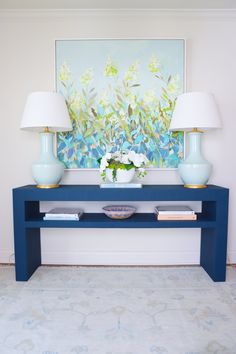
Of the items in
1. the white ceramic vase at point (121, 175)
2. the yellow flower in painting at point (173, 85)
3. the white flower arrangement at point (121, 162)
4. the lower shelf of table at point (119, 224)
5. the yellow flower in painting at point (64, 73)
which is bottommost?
the lower shelf of table at point (119, 224)

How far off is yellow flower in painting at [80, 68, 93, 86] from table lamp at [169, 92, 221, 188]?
31.8 inches

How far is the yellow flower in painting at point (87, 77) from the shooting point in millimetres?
2137

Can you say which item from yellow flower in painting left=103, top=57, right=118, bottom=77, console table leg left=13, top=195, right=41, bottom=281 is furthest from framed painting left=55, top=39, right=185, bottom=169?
console table leg left=13, top=195, right=41, bottom=281

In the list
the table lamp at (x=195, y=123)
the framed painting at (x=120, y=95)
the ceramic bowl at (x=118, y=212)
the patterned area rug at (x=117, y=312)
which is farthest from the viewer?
the framed painting at (x=120, y=95)

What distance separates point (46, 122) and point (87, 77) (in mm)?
A: 619

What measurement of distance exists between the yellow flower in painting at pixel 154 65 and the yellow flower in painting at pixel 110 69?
0.30m

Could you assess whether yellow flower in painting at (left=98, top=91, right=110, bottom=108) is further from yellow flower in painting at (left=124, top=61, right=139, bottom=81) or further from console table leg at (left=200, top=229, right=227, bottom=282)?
console table leg at (left=200, top=229, right=227, bottom=282)

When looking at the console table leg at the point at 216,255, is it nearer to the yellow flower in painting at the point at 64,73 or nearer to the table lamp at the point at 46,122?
the table lamp at the point at 46,122

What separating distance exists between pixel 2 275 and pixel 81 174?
1087mm

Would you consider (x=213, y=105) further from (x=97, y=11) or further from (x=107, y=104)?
(x=97, y=11)

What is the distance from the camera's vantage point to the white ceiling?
2.00m

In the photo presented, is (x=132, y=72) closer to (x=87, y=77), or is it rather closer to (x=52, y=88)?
(x=87, y=77)

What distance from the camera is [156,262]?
224 cm

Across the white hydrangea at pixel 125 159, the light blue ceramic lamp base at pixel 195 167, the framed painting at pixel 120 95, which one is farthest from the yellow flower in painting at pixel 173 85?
the white hydrangea at pixel 125 159
